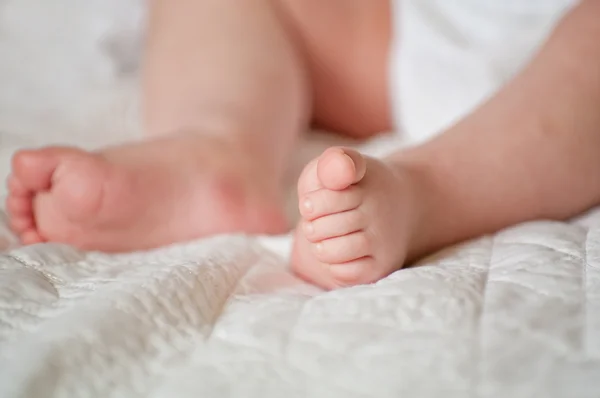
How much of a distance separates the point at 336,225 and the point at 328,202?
17mm

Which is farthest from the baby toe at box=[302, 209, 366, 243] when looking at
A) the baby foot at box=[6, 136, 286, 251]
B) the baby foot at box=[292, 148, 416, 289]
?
the baby foot at box=[6, 136, 286, 251]

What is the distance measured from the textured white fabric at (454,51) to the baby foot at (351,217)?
1.00 ft

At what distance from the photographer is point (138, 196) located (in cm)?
60

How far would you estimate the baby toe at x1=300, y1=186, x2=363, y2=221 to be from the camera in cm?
47

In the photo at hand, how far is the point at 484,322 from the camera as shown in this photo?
1.31ft

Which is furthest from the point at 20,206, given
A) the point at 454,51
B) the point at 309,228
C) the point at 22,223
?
the point at 454,51

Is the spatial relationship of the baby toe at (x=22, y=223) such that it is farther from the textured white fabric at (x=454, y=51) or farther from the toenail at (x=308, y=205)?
the textured white fabric at (x=454, y=51)

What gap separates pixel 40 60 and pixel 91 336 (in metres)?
0.70

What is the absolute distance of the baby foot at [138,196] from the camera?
0.57 metres

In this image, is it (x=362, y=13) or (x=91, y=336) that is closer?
(x=91, y=336)

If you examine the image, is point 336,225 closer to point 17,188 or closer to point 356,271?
point 356,271

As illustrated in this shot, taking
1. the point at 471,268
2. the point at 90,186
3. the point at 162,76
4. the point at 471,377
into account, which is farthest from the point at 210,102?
the point at 471,377

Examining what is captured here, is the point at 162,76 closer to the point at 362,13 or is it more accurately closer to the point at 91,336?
the point at 362,13

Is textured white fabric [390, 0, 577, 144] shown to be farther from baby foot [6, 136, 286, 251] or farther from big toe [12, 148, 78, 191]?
big toe [12, 148, 78, 191]
